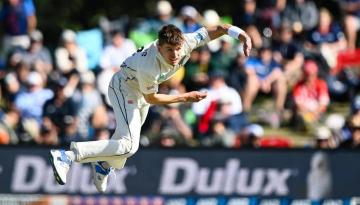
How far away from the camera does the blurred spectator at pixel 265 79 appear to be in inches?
718

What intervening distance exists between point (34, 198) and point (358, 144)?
4.73 meters

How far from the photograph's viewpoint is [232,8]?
73.9 feet

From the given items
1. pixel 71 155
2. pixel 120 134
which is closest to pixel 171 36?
pixel 120 134

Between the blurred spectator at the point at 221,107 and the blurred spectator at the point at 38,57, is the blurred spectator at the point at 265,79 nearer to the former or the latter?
the blurred spectator at the point at 221,107

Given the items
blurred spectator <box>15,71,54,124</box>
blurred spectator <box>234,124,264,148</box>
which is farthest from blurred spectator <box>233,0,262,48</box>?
blurred spectator <box>15,71,54,124</box>

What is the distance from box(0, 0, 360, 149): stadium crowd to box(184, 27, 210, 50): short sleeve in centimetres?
419

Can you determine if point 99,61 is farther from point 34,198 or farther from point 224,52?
point 34,198

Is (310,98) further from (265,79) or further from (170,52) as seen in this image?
(170,52)

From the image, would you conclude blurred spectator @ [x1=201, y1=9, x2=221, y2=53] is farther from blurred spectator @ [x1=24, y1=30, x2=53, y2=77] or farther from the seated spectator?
the seated spectator

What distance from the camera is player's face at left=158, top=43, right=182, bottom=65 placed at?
11383mm

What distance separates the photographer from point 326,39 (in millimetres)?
19250

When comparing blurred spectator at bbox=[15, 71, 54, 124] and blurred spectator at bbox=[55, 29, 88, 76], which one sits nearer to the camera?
blurred spectator at bbox=[15, 71, 54, 124]

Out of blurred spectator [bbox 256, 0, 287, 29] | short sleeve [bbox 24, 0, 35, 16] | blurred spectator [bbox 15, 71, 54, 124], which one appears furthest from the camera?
blurred spectator [bbox 256, 0, 287, 29]

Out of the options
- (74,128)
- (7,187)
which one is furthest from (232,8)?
(7,187)
